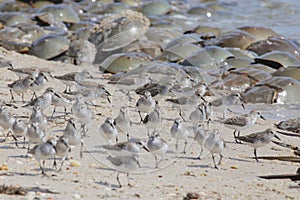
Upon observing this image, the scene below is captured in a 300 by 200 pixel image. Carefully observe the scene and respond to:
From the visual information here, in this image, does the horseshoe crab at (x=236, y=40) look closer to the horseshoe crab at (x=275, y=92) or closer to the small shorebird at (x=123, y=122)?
the horseshoe crab at (x=275, y=92)

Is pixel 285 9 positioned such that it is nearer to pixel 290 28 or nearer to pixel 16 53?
pixel 290 28

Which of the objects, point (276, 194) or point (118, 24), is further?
point (118, 24)

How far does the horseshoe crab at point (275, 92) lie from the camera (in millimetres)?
11188

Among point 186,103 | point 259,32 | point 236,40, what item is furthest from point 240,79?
point 259,32

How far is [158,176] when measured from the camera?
6.48m

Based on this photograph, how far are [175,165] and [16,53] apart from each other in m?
7.55

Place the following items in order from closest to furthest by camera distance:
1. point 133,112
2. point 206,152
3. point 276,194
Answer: point 276,194 < point 206,152 < point 133,112

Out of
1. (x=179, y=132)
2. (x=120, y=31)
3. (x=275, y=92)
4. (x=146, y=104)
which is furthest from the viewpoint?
(x=120, y=31)

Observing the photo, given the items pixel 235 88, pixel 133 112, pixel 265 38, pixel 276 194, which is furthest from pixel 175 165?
pixel 265 38

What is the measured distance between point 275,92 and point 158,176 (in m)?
5.22

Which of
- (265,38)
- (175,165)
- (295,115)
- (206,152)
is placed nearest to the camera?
(175,165)

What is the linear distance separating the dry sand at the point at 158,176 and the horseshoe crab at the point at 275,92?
317 centimetres

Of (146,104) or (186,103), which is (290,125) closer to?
(186,103)

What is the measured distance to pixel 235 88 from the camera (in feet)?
38.9
